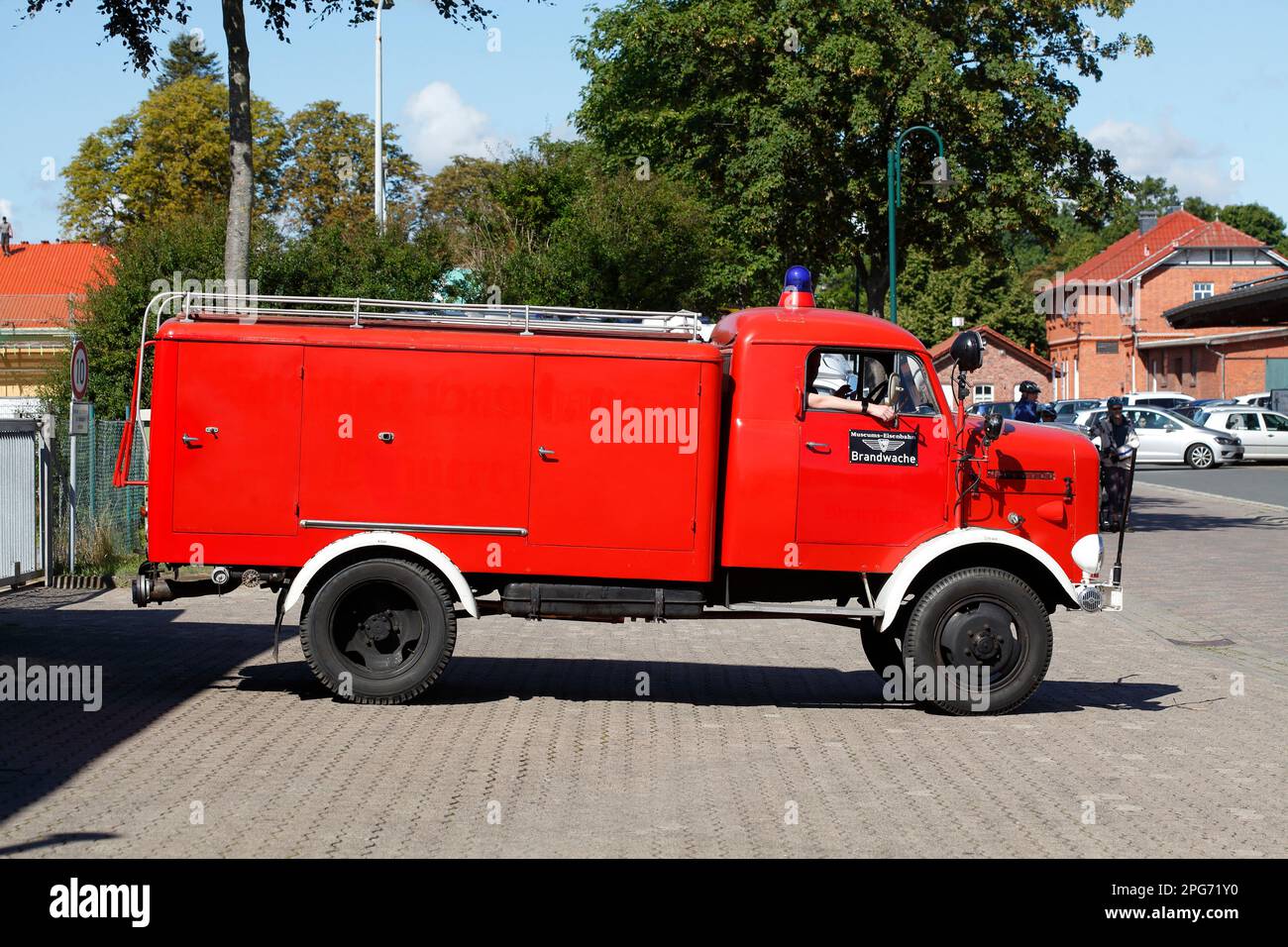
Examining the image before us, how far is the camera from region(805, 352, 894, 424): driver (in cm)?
1009

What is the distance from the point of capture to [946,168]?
28.8 meters

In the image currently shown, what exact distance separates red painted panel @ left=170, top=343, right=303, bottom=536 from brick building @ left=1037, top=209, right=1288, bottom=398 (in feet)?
218

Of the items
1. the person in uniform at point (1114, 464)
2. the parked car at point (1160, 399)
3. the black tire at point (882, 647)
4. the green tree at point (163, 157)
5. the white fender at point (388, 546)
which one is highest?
the green tree at point (163, 157)

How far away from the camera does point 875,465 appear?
10109 millimetres

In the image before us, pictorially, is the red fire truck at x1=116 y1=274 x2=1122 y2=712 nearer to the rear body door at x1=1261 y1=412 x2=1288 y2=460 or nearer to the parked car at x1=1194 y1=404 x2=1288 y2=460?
the parked car at x1=1194 y1=404 x2=1288 y2=460

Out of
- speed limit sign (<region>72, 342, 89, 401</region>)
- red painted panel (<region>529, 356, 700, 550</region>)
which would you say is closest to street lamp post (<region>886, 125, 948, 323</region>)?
speed limit sign (<region>72, 342, 89, 401</region>)

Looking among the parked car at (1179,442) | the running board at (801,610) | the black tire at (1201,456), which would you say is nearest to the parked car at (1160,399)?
the parked car at (1179,442)

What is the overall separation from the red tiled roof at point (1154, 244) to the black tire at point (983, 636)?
83940 mm

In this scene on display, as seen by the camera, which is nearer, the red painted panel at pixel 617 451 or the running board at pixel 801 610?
the red painted panel at pixel 617 451

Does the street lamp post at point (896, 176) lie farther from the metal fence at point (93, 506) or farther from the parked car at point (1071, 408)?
the parked car at point (1071, 408)

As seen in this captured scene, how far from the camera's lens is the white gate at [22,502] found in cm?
1700

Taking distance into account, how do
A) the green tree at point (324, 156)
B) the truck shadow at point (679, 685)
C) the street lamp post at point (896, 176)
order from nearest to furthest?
the truck shadow at point (679, 685), the street lamp post at point (896, 176), the green tree at point (324, 156)

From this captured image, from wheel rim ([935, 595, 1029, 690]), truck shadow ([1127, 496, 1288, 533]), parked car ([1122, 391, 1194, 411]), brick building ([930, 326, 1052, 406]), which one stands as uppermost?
brick building ([930, 326, 1052, 406])
